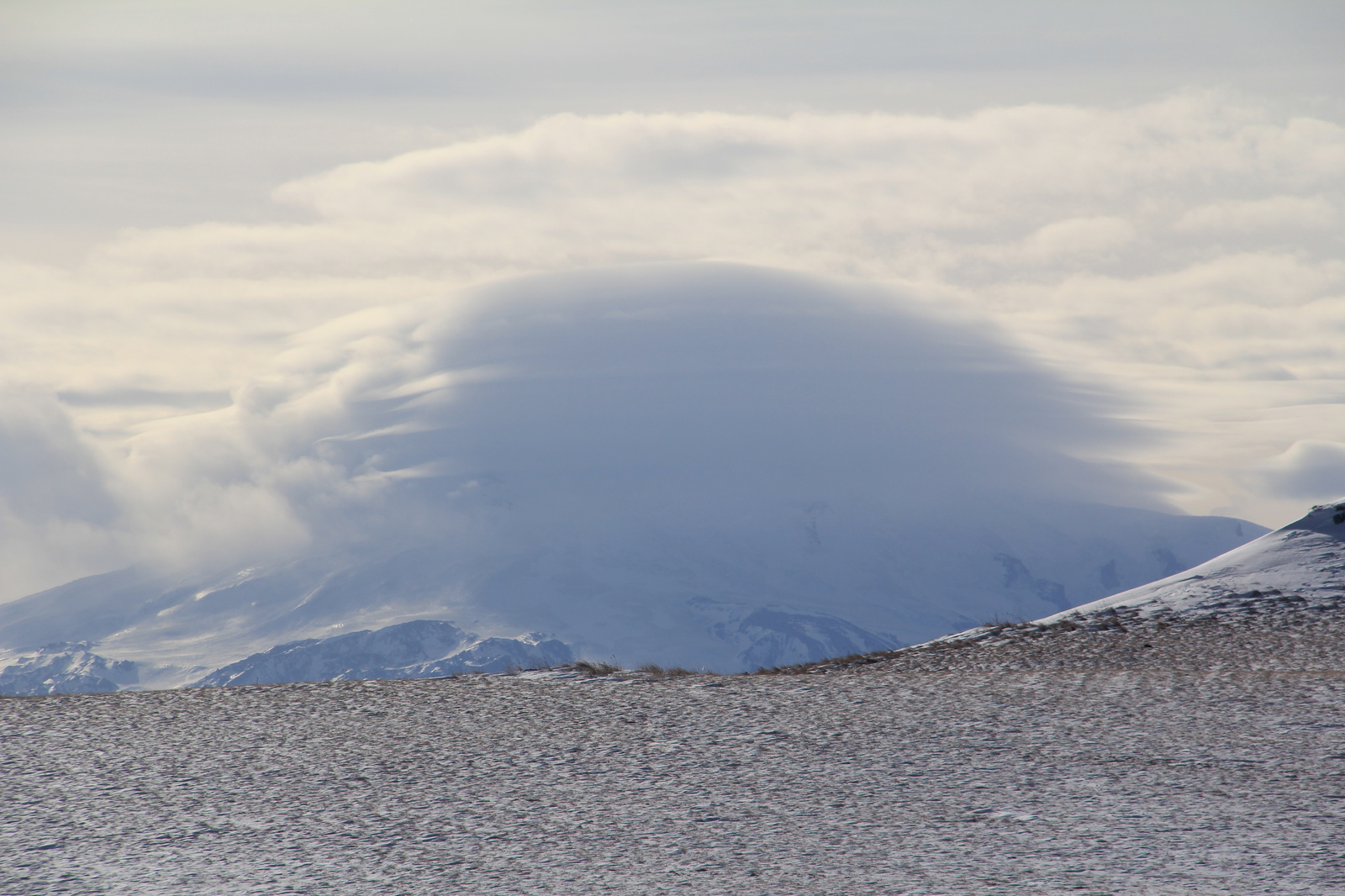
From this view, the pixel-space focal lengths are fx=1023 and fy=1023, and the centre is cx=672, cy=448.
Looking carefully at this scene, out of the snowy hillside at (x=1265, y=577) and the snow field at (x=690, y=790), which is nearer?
the snow field at (x=690, y=790)

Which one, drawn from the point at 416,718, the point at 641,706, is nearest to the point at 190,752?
the point at 416,718

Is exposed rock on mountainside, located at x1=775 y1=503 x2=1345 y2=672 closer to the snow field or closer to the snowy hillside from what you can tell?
the snowy hillside

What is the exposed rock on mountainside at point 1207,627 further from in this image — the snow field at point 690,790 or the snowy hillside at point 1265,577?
the snow field at point 690,790

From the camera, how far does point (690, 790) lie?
9.70 m

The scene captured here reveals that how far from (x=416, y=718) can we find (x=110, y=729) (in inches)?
142

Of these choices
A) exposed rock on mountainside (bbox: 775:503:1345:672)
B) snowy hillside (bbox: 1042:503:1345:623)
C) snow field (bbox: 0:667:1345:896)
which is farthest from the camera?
snowy hillside (bbox: 1042:503:1345:623)

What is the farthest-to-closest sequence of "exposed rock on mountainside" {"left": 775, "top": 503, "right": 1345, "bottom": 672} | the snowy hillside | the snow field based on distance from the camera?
the snowy hillside < "exposed rock on mountainside" {"left": 775, "top": 503, "right": 1345, "bottom": 672} < the snow field

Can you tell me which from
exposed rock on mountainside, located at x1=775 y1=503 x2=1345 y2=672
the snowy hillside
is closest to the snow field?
exposed rock on mountainside, located at x1=775 y1=503 x2=1345 y2=672

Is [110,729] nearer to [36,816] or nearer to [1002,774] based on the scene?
[36,816]

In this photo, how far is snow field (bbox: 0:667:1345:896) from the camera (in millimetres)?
7625

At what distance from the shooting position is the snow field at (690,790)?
25.0 ft

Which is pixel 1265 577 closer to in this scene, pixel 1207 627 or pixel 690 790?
pixel 1207 627

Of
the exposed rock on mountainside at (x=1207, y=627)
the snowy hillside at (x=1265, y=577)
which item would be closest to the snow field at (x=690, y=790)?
the exposed rock on mountainside at (x=1207, y=627)

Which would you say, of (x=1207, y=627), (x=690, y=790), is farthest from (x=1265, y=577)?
(x=690, y=790)
